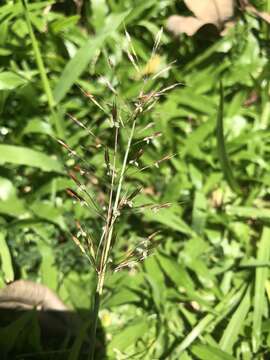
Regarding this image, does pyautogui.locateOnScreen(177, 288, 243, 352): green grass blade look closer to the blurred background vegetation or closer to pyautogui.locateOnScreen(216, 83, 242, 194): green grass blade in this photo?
the blurred background vegetation

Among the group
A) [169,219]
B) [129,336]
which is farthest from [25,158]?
[129,336]

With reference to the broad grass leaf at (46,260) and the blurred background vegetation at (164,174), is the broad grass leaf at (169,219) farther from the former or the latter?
the broad grass leaf at (46,260)

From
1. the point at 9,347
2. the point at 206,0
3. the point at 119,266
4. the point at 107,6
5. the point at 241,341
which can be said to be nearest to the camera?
the point at 119,266

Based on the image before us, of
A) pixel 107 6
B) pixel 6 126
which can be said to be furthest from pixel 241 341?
pixel 107 6

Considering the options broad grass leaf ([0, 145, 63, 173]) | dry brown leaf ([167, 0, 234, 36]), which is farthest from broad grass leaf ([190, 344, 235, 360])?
dry brown leaf ([167, 0, 234, 36])

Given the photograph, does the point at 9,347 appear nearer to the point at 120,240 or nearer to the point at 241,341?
the point at 120,240

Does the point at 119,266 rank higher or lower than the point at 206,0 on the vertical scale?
lower

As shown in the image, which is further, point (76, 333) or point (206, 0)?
point (206, 0)
